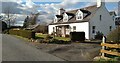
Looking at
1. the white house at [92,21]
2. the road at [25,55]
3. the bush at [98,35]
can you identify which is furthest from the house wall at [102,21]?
the road at [25,55]

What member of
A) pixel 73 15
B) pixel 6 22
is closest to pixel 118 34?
pixel 73 15

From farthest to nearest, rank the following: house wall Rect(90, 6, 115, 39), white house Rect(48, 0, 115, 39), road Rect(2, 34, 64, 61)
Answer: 1. house wall Rect(90, 6, 115, 39)
2. white house Rect(48, 0, 115, 39)
3. road Rect(2, 34, 64, 61)

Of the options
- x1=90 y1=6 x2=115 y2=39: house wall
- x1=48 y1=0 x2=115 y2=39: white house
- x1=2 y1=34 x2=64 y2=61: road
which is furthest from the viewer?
x1=90 y1=6 x2=115 y2=39: house wall

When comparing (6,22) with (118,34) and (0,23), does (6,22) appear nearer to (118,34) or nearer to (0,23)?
(0,23)

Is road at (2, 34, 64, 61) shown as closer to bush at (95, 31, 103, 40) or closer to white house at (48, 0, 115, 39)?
white house at (48, 0, 115, 39)

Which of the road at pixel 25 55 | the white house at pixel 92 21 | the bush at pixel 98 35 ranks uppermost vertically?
the white house at pixel 92 21

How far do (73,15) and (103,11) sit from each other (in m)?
7.72

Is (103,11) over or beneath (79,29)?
over

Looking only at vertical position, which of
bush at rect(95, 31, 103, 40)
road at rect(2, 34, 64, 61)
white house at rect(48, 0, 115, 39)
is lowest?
road at rect(2, 34, 64, 61)

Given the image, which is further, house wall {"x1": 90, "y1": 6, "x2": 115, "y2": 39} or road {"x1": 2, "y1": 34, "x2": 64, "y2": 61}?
house wall {"x1": 90, "y1": 6, "x2": 115, "y2": 39}

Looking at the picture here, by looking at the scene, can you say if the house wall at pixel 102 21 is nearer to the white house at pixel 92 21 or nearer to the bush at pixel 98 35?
the white house at pixel 92 21

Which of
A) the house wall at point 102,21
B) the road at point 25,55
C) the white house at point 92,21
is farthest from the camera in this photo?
the house wall at point 102,21

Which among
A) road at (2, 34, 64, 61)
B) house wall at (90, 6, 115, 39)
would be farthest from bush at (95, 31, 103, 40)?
road at (2, 34, 64, 61)

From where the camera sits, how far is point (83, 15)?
39.9 metres
